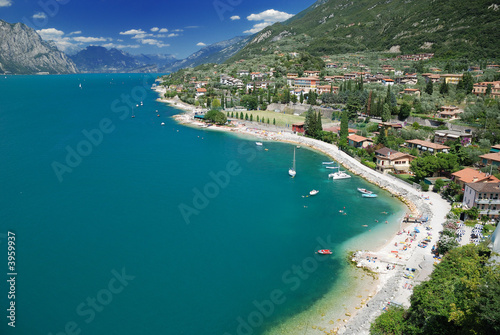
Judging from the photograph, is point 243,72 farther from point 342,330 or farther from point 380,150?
point 342,330

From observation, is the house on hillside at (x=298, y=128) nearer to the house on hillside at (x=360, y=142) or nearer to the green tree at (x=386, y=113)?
the house on hillside at (x=360, y=142)

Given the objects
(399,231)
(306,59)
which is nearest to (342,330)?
(399,231)

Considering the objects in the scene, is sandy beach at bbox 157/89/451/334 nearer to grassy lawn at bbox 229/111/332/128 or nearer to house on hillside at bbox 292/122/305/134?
house on hillside at bbox 292/122/305/134

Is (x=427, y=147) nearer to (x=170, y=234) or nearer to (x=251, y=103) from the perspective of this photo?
(x=170, y=234)

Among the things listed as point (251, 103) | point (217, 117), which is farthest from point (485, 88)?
point (217, 117)

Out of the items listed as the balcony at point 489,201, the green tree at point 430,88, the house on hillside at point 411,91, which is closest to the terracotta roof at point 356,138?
the balcony at point 489,201

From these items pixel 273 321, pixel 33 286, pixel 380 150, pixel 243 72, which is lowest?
pixel 273 321
